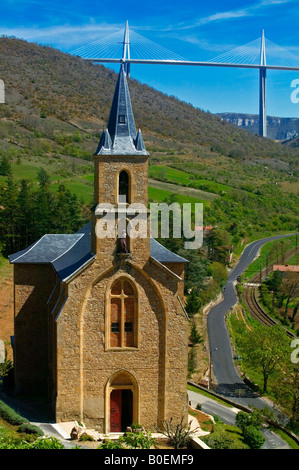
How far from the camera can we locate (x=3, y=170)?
8194 cm

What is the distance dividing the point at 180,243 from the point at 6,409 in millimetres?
44068

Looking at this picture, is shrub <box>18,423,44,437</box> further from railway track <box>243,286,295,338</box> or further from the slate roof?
railway track <box>243,286,295,338</box>

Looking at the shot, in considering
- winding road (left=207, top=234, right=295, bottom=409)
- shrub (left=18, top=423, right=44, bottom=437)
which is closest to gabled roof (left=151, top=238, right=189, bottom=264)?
shrub (left=18, top=423, right=44, bottom=437)

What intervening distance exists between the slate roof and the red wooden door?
671cm

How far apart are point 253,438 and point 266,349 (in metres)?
19.3

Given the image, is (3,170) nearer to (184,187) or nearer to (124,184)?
(184,187)

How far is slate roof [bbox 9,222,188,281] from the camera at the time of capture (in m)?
30.6

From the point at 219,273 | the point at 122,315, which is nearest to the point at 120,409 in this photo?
the point at 122,315

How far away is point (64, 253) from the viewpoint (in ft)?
111

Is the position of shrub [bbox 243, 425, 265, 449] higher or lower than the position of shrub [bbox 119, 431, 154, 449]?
lower

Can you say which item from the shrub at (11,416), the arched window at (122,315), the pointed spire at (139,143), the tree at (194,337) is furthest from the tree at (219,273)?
the shrub at (11,416)

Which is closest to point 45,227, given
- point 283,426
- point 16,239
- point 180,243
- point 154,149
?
point 16,239

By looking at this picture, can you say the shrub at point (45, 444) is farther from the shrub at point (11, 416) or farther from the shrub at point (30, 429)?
the shrub at point (11, 416)

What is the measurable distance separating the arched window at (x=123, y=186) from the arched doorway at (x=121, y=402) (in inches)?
352
